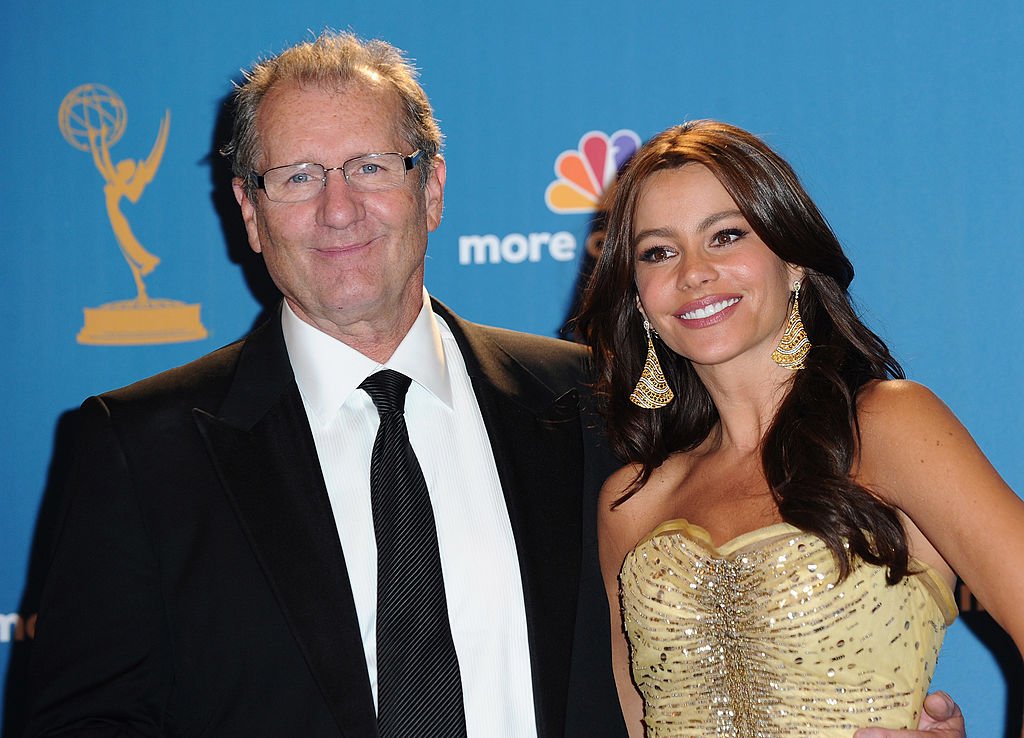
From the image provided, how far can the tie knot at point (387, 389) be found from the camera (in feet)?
7.26

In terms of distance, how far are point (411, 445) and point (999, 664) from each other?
1726 mm

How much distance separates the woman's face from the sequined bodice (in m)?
0.41

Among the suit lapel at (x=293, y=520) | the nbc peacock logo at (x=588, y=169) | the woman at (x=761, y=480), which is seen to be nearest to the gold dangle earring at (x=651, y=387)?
the woman at (x=761, y=480)

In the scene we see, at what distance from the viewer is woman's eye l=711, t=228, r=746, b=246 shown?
92.0 inches

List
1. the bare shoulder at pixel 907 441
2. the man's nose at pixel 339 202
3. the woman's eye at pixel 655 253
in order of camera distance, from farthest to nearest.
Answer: the woman's eye at pixel 655 253, the man's nose at pixel 339 202, the bare shoulder at pixel 907 441

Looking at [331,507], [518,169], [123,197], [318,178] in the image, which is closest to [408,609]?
[331,507]

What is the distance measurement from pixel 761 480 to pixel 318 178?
3.62ft

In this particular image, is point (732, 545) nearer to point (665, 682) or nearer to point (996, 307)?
point (665, 682)

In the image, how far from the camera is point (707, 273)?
2297 mm

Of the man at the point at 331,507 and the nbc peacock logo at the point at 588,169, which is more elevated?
the nbc peacock logo at the point at 588,169

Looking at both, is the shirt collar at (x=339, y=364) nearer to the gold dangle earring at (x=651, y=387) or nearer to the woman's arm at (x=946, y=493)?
the gold dangle earring at (x=651, y=387)

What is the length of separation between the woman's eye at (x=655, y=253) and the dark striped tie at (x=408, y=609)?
661 mm

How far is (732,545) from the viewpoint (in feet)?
7.33

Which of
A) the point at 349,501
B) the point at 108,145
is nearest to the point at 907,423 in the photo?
the point at 349,501
